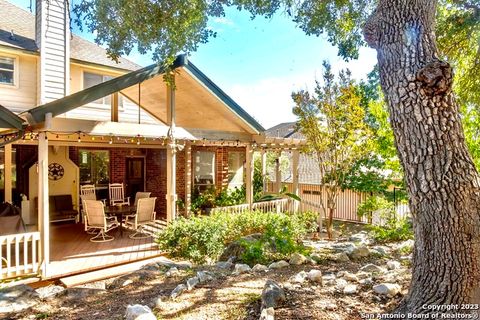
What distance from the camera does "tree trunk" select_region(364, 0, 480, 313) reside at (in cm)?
237

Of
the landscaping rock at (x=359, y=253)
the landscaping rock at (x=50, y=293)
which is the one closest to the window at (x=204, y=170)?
the landscaping rock at (x=359, y=253)

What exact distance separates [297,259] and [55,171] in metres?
9.43

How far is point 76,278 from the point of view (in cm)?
620

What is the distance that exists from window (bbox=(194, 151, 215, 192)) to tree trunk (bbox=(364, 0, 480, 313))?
11113 mm

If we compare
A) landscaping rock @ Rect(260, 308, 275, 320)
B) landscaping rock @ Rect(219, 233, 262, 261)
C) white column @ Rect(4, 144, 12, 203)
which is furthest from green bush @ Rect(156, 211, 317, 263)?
white column @ Rect(4, 144, 12, 203)

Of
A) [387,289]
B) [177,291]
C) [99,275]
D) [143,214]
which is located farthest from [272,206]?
[387,289]

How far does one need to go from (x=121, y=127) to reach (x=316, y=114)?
17.9 feet

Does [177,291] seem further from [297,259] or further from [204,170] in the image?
[204,170]

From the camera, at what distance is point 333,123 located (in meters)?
9.19

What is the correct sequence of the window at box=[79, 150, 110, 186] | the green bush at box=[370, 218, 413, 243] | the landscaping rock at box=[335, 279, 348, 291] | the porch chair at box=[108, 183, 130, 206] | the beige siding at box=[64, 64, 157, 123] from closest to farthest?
the landscaping rock at box=[335, 279, 348, 291] < the green bush at box=[370, 218, 413, 243] < the beige siding at box=[64, 64, 157, 123] < the window at box=[79, 150, 110, 186] < the porch chair at box=[108, 183, 130, 206]

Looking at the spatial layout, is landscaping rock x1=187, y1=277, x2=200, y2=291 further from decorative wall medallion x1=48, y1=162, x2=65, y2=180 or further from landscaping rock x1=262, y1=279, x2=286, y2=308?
decorative wall medallion x1=48, y1=162, x2=65, y2=180

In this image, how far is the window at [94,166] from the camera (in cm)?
1188

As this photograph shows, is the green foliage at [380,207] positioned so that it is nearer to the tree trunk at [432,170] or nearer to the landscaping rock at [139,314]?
the tree trunk at [432,170]

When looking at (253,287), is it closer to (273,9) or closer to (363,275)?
(363,275)
